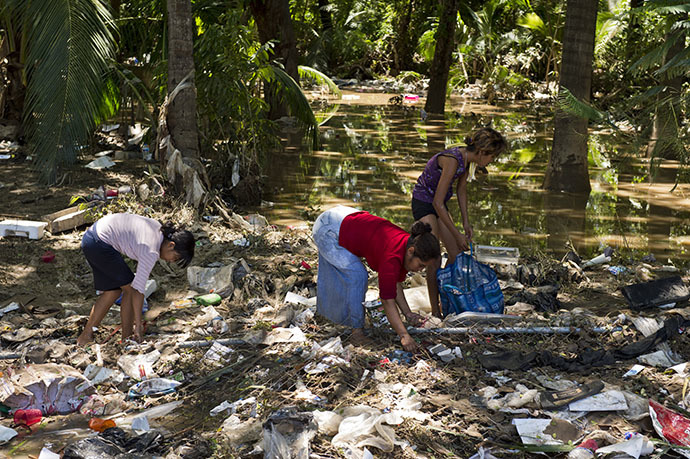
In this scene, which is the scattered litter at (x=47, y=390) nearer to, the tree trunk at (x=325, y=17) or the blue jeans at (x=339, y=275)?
the blue jeans at (x=339, y=275)

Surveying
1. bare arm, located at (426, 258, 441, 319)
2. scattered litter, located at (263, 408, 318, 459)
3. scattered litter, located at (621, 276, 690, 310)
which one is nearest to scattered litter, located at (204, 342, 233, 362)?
scattered litter, located at (263, 408, 318, 459)

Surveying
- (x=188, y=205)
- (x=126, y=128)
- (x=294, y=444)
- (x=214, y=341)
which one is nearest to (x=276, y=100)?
(x=126, y=128)

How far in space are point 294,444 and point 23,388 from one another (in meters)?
1.60

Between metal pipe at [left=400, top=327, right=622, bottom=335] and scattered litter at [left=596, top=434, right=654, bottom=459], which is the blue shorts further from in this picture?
scattered litter at [left=596, top=434, right=654, bottom=459]

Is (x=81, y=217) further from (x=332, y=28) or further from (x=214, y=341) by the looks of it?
(x=332, y=28)

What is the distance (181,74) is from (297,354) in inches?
177

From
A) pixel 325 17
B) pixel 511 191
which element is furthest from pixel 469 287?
pixel 325 17

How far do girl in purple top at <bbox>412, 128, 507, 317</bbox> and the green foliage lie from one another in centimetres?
422

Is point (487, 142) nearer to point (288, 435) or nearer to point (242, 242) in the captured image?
point (288, 435)

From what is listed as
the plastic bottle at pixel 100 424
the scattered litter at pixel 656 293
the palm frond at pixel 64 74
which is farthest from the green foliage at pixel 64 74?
the scattered litter at pixel 656 293

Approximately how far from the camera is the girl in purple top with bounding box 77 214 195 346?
4.36 meters

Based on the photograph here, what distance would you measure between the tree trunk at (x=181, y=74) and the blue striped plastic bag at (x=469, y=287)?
12.8 ft

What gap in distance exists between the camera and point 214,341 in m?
4.37

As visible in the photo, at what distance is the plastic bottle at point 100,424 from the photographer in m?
3.51
